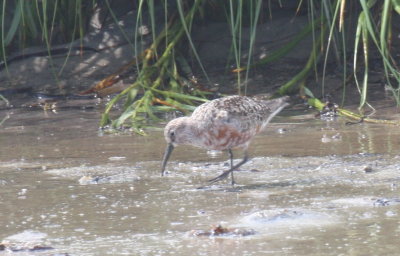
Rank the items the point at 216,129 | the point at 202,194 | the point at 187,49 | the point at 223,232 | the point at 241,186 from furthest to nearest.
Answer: the point at 187,49
the point at 216,129
the point at 241,186
the point at 202,194
the point at 223,232

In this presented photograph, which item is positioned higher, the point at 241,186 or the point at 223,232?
the point at 223,232

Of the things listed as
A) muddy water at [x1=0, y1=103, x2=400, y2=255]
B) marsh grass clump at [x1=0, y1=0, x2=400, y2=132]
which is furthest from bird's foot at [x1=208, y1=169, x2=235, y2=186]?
marsh grass clump at [x1=0, y1=0, x2=400, y2=132]

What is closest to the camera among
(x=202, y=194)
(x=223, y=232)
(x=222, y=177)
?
(x=223, y=232)

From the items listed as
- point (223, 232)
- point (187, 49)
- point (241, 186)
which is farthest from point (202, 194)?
point (187, 49)

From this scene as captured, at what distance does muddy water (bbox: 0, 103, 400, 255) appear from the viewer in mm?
4129

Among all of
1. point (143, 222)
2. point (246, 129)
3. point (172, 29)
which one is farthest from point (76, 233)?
point (172, 29)

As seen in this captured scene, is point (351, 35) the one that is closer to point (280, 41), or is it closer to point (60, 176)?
point (280, 41)

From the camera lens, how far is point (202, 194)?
5262 millimetres

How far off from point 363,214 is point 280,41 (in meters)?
4.77

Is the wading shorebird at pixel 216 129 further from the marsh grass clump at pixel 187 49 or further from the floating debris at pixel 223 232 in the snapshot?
the floating debris at pixel 223 232

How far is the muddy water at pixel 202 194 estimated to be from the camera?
13.5 ft

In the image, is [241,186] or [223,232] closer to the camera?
[223,232]

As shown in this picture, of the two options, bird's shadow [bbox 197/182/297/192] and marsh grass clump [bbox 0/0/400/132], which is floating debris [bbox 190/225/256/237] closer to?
bird's shadow [bbox 197/182/297/192]

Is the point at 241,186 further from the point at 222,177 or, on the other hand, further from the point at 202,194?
the point at 202,194
